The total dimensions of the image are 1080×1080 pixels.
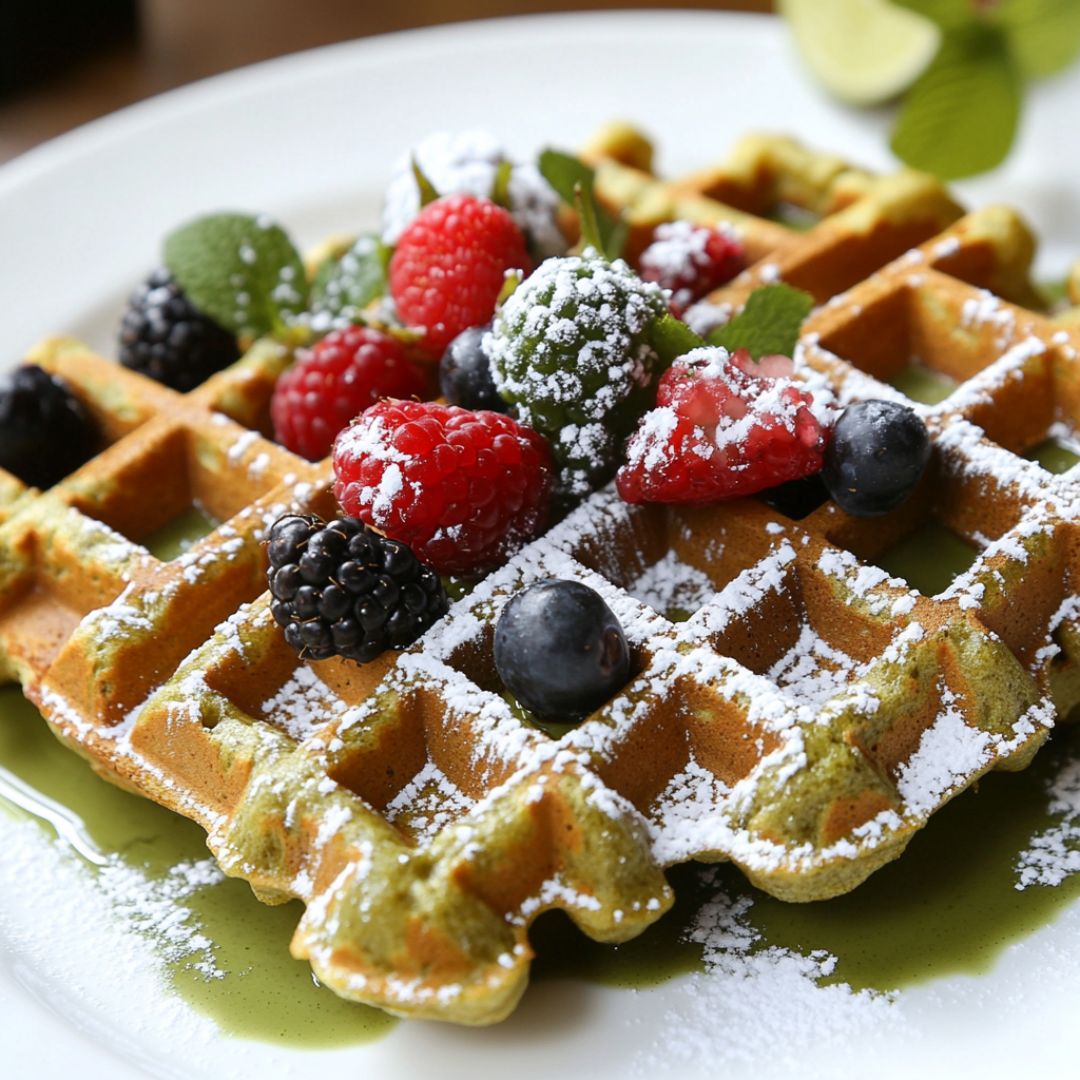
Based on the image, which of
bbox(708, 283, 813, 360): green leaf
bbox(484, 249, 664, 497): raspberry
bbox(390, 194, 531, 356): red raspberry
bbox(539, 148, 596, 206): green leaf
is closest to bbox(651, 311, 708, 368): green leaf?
bbox(484, 249, 664, 497): raspberry

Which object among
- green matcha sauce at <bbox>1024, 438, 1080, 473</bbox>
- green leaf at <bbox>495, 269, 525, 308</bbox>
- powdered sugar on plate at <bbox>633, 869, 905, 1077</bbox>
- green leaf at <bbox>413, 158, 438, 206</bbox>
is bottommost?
powdered sugar on plate at <bbox>633, 869, 905, 1077</bbox>

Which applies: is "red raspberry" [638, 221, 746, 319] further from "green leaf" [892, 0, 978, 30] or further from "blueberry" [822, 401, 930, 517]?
"green leaf" [892, 0, 978, 30]

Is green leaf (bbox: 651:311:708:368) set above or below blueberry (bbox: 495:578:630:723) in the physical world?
above

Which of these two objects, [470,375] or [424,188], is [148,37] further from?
[470,375]

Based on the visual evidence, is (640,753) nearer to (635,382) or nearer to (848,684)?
(848,684)

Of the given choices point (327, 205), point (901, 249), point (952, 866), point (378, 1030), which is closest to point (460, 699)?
point (378, 1030)
